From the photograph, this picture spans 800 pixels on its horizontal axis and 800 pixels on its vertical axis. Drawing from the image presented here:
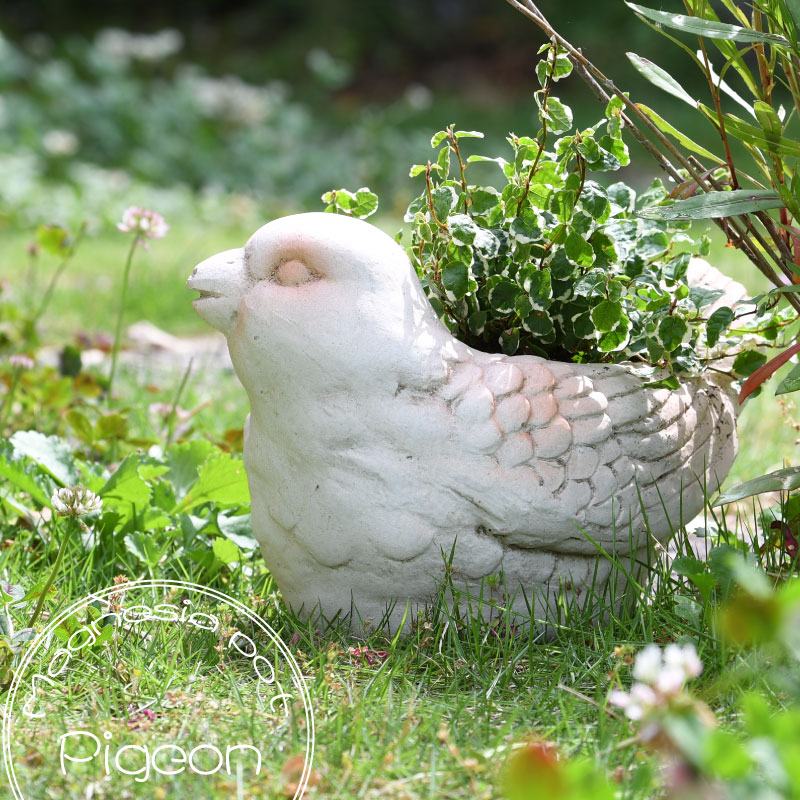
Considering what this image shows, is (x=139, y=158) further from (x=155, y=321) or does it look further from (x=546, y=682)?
(x=546, y=682)

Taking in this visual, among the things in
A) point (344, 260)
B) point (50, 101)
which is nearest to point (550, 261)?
point (344, 260)

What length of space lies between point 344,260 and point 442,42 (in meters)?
9.98

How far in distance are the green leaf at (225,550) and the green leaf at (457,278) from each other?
658mm

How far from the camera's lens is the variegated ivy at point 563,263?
183 cm

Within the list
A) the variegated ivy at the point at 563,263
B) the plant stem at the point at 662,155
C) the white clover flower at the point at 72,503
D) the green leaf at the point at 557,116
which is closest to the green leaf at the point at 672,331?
the variegated ivy at the point at 563,263

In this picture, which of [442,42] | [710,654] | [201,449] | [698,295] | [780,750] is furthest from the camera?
[442,42]

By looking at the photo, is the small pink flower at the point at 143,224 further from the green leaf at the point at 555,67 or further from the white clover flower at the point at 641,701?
the white clover flower at the point at 641,701

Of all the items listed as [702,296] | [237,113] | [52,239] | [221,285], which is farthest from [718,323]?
[237,113]

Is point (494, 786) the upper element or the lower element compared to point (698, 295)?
lower

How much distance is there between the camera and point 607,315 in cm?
182

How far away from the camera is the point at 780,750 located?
33.7 inches

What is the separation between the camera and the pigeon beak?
70.4 inches

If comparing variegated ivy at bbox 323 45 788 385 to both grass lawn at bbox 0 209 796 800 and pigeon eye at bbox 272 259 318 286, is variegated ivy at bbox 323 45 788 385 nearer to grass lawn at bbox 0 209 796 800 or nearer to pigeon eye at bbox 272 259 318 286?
pigeon eye at bbox 272 259 318 286

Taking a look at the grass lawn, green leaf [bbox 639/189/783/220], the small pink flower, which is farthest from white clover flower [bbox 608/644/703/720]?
the small pink flower
